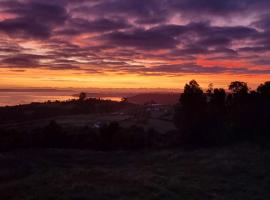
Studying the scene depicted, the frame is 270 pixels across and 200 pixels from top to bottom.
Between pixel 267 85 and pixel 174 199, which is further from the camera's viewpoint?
pixel 267 85

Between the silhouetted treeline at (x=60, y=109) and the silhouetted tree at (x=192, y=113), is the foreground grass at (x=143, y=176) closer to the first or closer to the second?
the silhouetted tree at (x=192, y=113)

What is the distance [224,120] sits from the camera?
59.7m

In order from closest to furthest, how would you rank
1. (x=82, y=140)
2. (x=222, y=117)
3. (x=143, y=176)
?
(x=143, y=176) → (x=222, y=117) → (x=82, y=140)

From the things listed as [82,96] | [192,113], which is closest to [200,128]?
[192,113]

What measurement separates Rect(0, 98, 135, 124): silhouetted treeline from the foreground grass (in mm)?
110298

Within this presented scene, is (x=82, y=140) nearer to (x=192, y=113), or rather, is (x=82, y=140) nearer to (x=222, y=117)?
(x=192, y=113)

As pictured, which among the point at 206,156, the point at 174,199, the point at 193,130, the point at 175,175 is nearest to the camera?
the point at 174,199

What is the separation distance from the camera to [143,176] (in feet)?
100

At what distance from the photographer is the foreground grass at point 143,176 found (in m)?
24.4

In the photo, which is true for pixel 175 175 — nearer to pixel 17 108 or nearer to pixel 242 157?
pixel 242 157

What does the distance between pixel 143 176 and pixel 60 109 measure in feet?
475

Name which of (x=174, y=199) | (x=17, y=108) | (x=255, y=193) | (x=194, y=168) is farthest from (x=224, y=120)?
(x=17, y=108)

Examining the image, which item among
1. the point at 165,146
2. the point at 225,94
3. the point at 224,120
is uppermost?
the point at 225,94

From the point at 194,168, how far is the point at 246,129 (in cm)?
2619
